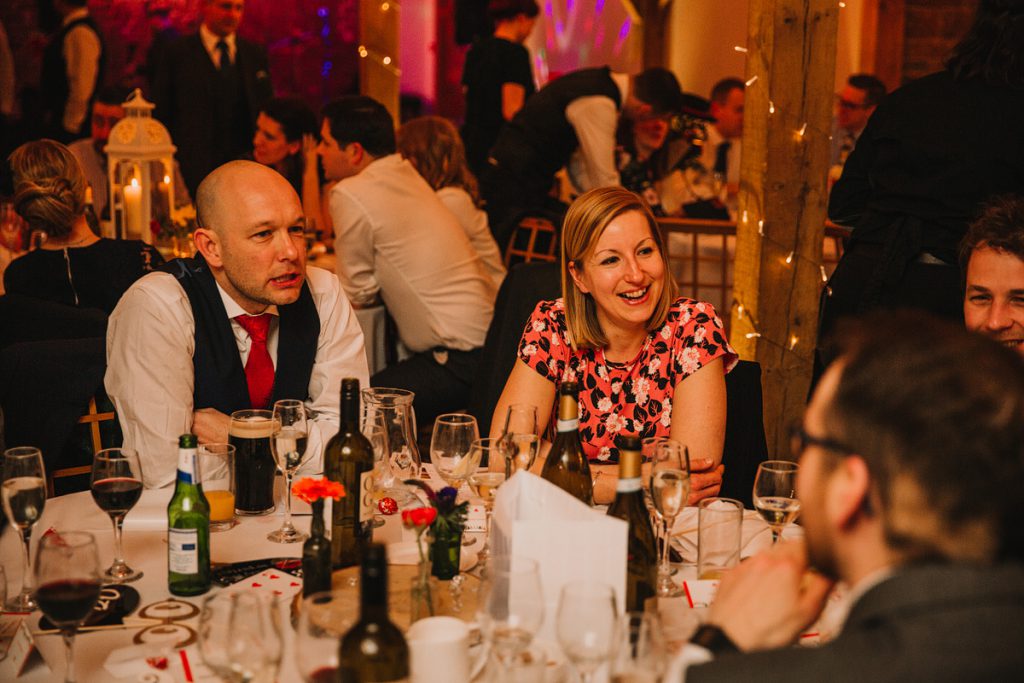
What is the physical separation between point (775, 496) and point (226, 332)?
132 cm

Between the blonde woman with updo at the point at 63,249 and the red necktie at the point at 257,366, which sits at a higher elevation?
the blonde woman with updo at the point at 63,249

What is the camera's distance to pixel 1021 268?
2.34m

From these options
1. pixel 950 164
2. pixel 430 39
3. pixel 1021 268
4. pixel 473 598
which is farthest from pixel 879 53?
pixel 473 598

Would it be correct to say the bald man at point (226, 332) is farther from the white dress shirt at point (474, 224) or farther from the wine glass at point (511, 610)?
the white dress shirt at point (474, 224)

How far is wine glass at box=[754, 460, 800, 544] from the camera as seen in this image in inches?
70.7

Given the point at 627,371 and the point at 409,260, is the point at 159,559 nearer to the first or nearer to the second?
the point at 627,371

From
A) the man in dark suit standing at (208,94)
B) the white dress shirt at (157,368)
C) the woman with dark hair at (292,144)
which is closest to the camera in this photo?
the white dress shirt at (157,368)

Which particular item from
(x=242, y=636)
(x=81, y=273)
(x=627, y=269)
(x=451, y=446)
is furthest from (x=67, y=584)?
(x=81, y=273)

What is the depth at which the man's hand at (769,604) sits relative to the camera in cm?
126

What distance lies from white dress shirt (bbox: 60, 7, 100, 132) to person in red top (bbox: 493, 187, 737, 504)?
575 cm

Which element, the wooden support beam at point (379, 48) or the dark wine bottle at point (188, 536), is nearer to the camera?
the dark wine bottle at point (188, 536)

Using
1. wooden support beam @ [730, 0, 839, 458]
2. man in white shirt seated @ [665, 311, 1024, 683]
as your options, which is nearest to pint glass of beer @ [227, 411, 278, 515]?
man in white shirt seated @ [665, 311, 1024, 683]

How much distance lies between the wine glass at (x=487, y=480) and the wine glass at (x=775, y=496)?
1.38 feet

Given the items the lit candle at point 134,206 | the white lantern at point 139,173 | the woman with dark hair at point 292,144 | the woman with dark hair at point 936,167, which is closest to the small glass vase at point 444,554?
the woman with dark hair at point 936,167
